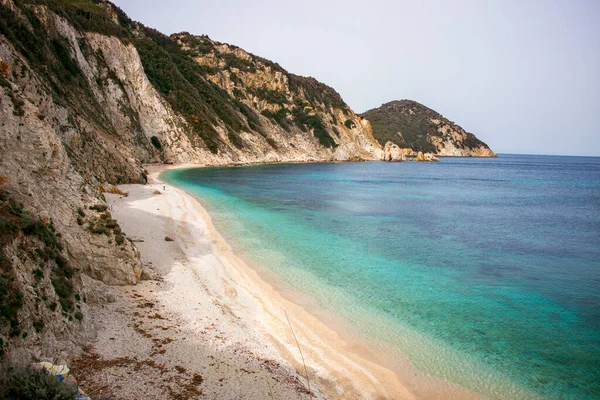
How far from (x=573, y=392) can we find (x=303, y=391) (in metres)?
6.22

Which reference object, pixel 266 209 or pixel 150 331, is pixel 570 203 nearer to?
pixel 266 209

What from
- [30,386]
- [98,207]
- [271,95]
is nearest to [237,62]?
[271,95]

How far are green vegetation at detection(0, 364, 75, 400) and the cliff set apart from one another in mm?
756

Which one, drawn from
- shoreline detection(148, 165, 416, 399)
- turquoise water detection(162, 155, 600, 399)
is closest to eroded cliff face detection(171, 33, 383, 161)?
turquoise water detection(162, 155, 600, 399)

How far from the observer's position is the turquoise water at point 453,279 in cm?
953

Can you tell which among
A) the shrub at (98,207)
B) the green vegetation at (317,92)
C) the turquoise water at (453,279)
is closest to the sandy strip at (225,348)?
the turquoise water at (453,279)

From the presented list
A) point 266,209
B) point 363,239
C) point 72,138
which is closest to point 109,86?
point 72,138

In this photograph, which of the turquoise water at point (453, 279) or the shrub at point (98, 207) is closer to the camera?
the turquoise water at point (453, 279)

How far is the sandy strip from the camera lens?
7.09m

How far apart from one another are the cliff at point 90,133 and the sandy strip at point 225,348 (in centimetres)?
95

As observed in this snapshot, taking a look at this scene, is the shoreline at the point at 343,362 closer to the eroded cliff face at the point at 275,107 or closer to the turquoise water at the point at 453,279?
the turquoise water at the point at 453,279

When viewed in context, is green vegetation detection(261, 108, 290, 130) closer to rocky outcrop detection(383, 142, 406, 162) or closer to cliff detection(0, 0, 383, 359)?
cliff detection(0, 0, 383, 359)

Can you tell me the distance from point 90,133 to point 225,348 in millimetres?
25448

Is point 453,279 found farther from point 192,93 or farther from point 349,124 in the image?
point 349,124
